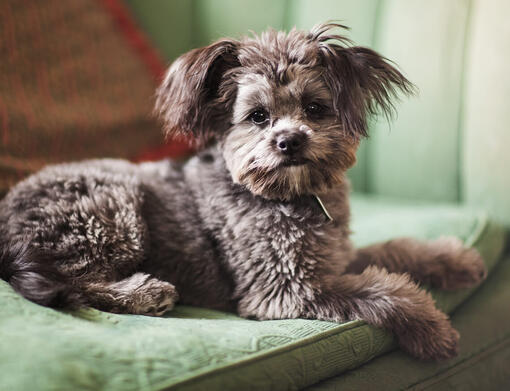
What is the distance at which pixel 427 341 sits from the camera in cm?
140

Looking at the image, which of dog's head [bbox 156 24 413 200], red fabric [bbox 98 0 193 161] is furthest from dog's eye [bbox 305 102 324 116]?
red fabric [bbox 98 0 193 161]

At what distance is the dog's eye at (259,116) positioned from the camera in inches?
58.8

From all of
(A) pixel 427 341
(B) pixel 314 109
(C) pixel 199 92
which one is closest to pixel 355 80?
(B) pixel 314 109

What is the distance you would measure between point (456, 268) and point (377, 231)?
401 millimetres

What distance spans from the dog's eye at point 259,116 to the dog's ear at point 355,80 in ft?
0.68

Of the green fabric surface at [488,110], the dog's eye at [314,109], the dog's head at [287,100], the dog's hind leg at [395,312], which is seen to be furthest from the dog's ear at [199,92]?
the green fabric surface at [488,110]

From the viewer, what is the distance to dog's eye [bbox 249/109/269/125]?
1494 mm

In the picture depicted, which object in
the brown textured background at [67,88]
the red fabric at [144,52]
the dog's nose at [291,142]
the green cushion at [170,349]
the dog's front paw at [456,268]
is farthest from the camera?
the red fabric at [144,52]

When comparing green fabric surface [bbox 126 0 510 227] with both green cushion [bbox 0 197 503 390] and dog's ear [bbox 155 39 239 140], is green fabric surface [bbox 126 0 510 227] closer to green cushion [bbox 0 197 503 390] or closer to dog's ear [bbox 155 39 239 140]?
dog's ear [bbox 155 39 239 140]

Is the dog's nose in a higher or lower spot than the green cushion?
higher

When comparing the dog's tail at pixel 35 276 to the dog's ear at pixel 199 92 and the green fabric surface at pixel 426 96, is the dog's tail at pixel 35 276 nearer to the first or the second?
the dog's ear at pixel 199 92

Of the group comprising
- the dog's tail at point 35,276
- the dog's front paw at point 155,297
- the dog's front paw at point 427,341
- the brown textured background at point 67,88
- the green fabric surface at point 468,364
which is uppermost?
the brown textured background at point 67,88

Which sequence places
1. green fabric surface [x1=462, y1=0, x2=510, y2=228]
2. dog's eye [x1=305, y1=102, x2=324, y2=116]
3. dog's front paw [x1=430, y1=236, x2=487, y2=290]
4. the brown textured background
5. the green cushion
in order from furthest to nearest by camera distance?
the brown textured background → green fabric surface [x1=462, y1=0, x2=510, y2=228] → dog's front paw [x1=430, y1=236, x2=487, y2=290] → dog's eye [x1=305, y1=102, x2=324, y2=116] → the green cushion

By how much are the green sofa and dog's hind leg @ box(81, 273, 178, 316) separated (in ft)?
0.19
